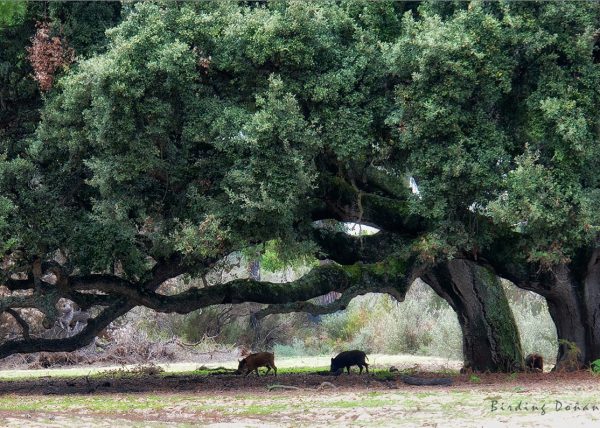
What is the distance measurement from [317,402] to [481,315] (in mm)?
7494

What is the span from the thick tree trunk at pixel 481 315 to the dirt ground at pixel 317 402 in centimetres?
197

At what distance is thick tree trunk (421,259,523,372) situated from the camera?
19328 mm

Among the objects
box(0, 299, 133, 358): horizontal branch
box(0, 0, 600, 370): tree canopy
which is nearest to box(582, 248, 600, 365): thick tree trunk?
box(0, 0, 600, 370): tree canopy

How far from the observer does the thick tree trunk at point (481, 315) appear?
19.3m

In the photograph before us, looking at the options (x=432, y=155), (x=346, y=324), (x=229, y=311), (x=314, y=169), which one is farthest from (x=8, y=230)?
(x=346, y=324)

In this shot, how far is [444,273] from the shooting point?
63.1ft

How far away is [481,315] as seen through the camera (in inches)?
771

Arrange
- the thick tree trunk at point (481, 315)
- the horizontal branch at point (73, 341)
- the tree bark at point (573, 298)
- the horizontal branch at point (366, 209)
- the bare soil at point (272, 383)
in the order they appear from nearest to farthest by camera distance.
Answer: the bare soil at point (272, 383) → the horizontal branch at point (366, 209) → the tree bark at point (573, 298) → the horizontal branch at point (73, 341) → the thick tree trunk at point (481, 315)

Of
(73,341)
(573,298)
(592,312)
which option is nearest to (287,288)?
(73,341)

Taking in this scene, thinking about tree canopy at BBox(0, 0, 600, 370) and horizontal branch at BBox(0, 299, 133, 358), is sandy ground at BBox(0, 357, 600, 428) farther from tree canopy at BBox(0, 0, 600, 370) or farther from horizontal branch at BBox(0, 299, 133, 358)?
tree canopy at BBox(0, 0, 600, 370)

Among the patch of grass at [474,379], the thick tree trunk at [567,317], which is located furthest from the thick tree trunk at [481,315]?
the patch of grass at [474,379]

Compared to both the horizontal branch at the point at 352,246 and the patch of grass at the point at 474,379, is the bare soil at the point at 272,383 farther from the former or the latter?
the horizontal branch at the point at 352,246

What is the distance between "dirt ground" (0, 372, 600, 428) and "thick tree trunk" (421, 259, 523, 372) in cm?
197

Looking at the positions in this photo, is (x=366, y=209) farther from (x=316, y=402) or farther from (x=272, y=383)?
(x=316, y=402)
